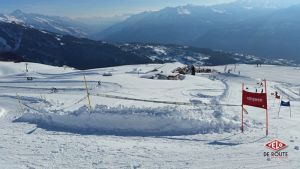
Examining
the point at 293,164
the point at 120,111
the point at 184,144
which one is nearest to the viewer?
the point at 293,164

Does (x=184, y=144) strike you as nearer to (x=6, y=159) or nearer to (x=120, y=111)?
(x=120, y=111)

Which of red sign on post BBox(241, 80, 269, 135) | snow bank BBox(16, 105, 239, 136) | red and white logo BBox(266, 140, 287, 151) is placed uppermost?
red sign on post BBox(241, 80, 269, 135)

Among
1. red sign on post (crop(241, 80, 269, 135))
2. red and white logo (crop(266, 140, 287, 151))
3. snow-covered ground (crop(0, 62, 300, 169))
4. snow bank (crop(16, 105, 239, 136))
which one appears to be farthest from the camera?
snow bank (crop(16, 105, 239, 136))

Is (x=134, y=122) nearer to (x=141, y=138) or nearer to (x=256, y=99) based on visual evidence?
(x=141, y=138)

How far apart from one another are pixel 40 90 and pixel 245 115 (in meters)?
23.1

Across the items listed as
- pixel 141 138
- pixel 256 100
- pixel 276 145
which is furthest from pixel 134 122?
pixel 276 145

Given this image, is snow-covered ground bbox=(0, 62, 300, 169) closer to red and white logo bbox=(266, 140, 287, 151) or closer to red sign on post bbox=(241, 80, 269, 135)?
red and white logo bbox=(266, 140, 287, 151)

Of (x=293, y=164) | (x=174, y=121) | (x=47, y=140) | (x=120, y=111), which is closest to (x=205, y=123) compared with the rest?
(x=174, y=121)

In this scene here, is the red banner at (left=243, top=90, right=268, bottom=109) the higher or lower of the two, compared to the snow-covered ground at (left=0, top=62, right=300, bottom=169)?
higher

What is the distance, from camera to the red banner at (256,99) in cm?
1798

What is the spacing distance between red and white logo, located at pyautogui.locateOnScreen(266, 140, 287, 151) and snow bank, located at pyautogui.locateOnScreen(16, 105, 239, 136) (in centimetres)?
246

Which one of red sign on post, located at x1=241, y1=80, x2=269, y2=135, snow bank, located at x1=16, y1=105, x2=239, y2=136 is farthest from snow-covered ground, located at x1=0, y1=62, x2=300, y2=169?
red sign on post, located at x1=241, y1=80, x2=269, y2=135

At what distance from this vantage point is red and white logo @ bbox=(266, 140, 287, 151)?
15.2m

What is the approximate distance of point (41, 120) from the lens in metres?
20.3
